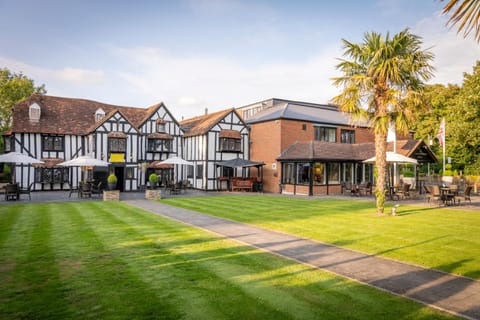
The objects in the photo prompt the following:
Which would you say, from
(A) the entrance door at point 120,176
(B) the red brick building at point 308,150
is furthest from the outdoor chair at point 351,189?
(A) the entrance door at point 120,176

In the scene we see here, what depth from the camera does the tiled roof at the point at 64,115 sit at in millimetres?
25767

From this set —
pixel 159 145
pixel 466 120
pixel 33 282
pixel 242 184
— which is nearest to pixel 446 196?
pixel 242 184

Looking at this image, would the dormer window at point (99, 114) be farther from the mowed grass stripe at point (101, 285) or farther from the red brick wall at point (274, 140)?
the mowed grass stripe at point (101, 285)

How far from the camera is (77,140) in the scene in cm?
2741

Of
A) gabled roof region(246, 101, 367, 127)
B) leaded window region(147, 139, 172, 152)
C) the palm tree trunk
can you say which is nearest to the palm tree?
the palm tree trunk

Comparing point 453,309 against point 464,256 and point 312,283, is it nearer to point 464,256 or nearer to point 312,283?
point 312,283

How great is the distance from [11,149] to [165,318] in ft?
91.2

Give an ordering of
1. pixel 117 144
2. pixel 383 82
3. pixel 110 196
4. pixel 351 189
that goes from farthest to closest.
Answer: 1. pixel 117 144
2. pixel 351 189
3. pixel 110 196
4. pixel 383 82

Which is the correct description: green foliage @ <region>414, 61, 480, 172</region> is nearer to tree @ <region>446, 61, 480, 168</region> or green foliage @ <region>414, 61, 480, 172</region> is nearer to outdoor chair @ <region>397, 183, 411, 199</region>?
tree @ <region>446, 61, 480, 168</region>

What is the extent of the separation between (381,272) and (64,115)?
29.2 meters

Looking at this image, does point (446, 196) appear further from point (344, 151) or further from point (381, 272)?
point (381, 272)

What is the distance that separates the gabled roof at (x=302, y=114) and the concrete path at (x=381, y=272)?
63.0ft

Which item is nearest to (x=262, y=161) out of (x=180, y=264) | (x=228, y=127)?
(x=228, y=127)

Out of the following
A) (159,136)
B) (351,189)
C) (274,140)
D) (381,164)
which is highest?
(159,136)
